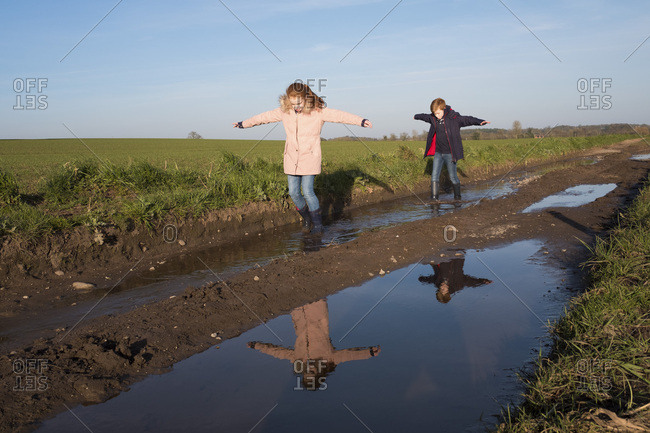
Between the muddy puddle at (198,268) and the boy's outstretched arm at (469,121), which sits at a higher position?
the boy's outstretched arm at (469,121)

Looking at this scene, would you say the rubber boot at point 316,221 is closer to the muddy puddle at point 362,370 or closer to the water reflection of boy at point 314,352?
the muddy puddle at point 362,370

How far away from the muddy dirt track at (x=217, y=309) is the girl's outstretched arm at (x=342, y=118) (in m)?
1.65

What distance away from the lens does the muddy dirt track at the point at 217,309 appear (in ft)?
10.9

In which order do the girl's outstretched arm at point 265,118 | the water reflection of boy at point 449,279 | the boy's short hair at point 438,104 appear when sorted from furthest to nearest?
the boy's short hair at point 438,104 → the girl's outstretched arm at point 265,118 → the water reflection of boy at point 449,279

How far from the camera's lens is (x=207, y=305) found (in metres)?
4.71

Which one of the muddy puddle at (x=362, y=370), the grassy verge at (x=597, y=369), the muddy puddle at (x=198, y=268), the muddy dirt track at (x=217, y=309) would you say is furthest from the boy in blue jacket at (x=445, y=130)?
the grassy verge at (x=597, y=369)

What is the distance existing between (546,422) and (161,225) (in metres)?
6.46

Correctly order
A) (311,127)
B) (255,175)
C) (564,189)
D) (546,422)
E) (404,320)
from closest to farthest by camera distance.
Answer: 1. (546,422)
2. (404,320)
3. (311,127)
4. (255,175)
5. (564,189)

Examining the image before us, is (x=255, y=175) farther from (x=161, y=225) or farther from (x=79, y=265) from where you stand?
(x=79, y=265)

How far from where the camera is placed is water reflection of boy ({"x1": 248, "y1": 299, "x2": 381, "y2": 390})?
3.60m

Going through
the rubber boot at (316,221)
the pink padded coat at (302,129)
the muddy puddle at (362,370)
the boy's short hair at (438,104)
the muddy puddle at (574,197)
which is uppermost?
the boy's short hair at (438,104)

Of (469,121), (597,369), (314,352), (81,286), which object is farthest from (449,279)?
(469,121)

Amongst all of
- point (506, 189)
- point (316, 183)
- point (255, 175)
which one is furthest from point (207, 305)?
point (506, 189)

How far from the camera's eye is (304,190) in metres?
8.25
